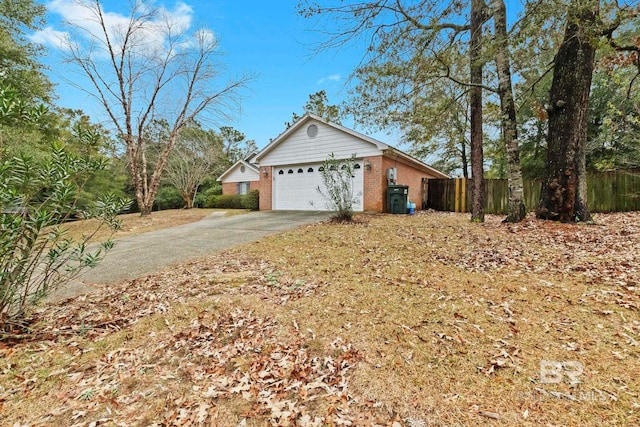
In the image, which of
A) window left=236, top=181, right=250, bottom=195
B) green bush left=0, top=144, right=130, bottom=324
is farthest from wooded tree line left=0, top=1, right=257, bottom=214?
green bush left=0, top=144, right=130, bottom=324

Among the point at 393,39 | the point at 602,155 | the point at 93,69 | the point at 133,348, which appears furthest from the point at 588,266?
the point at 93,69

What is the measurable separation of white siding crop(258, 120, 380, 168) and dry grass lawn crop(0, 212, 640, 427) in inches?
326

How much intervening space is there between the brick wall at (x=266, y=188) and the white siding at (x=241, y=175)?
17.2ft

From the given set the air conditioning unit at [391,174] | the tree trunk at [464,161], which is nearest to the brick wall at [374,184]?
the air conditioning unit at [391,174]

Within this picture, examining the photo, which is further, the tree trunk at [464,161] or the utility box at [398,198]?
the tree trunk at [464,161]

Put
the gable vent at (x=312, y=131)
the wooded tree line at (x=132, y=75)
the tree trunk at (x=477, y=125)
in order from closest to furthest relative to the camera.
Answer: the tree trunk at (x=477, y=125) → the wooded tree line at (x=132, y=75) → the gable vent at (x=312, y=131)

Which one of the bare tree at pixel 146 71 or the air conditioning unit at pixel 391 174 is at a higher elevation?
the bare tree at pixel 146 71

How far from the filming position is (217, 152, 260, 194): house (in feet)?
65.4

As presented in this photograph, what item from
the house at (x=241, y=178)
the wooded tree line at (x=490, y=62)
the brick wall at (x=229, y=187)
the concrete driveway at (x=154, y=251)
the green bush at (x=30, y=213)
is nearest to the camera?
the green bush at (x=30, y=213)

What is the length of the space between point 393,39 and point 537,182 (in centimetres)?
823

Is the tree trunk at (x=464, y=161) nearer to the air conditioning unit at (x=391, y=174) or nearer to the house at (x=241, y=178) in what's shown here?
the air conditioning unit at (x=391, y=174)

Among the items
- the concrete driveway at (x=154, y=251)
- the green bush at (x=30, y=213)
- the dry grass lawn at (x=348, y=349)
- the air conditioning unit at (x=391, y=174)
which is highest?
the air conditioning unit at (x=391, y=174)

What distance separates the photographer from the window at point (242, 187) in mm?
20312

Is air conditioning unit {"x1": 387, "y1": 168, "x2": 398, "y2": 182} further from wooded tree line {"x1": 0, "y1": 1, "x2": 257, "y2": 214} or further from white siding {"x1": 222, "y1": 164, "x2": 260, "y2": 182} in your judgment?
white siding {"x1": 222, "y1": 164, "x2": 260, "y2": 182}
